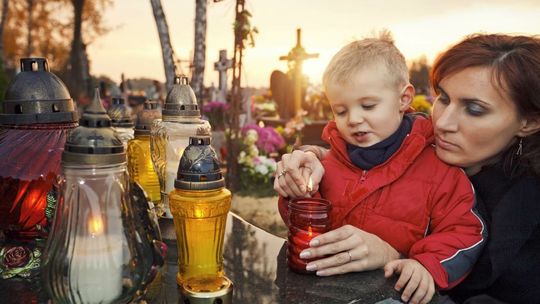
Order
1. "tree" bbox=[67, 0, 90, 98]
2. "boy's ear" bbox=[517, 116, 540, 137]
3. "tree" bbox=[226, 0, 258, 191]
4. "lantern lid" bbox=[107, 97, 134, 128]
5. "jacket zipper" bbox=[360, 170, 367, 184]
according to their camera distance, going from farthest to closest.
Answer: "tree" bbox=[67, 0, 90, 98] < "tree" bbox=[226, 0, 258, 191] < "lantern lid" bbox=[107, 97, 134, 128] < "jacket zipper" bbox=[360, 170, 367, 184] < "boy's ear" bbox=[517, 116, 540, 137]

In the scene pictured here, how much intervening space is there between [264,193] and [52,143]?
5359 millimetres

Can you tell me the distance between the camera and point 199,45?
6.18 m

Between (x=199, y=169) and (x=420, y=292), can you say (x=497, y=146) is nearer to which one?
(x=420, y=292)

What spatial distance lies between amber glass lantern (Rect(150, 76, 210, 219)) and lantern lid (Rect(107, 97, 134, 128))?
41 centimetres

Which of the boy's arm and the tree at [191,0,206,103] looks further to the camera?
the tree at [191,0,206,103]

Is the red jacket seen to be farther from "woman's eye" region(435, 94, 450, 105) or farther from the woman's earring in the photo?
the woman's earring

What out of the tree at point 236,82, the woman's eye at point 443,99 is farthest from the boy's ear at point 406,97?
the tree at point 236,82

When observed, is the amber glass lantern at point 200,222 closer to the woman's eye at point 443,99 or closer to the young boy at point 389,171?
the young boy at point 389,171

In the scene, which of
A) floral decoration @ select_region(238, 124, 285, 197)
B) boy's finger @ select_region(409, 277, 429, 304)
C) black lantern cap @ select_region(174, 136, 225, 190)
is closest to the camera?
black lantern cap @ select_region(174, 136, 225, 190)

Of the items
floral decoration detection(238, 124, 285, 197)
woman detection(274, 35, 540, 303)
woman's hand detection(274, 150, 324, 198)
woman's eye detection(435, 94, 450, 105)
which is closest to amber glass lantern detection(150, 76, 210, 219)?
woman's hand detection(274, 150, 324, 198)

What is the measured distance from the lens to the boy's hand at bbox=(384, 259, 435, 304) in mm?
1347

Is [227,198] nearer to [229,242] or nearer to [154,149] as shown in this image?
[229,242]

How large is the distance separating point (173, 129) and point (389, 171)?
90cm

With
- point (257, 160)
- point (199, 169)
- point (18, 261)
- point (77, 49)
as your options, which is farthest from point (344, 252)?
point (77, 49)
